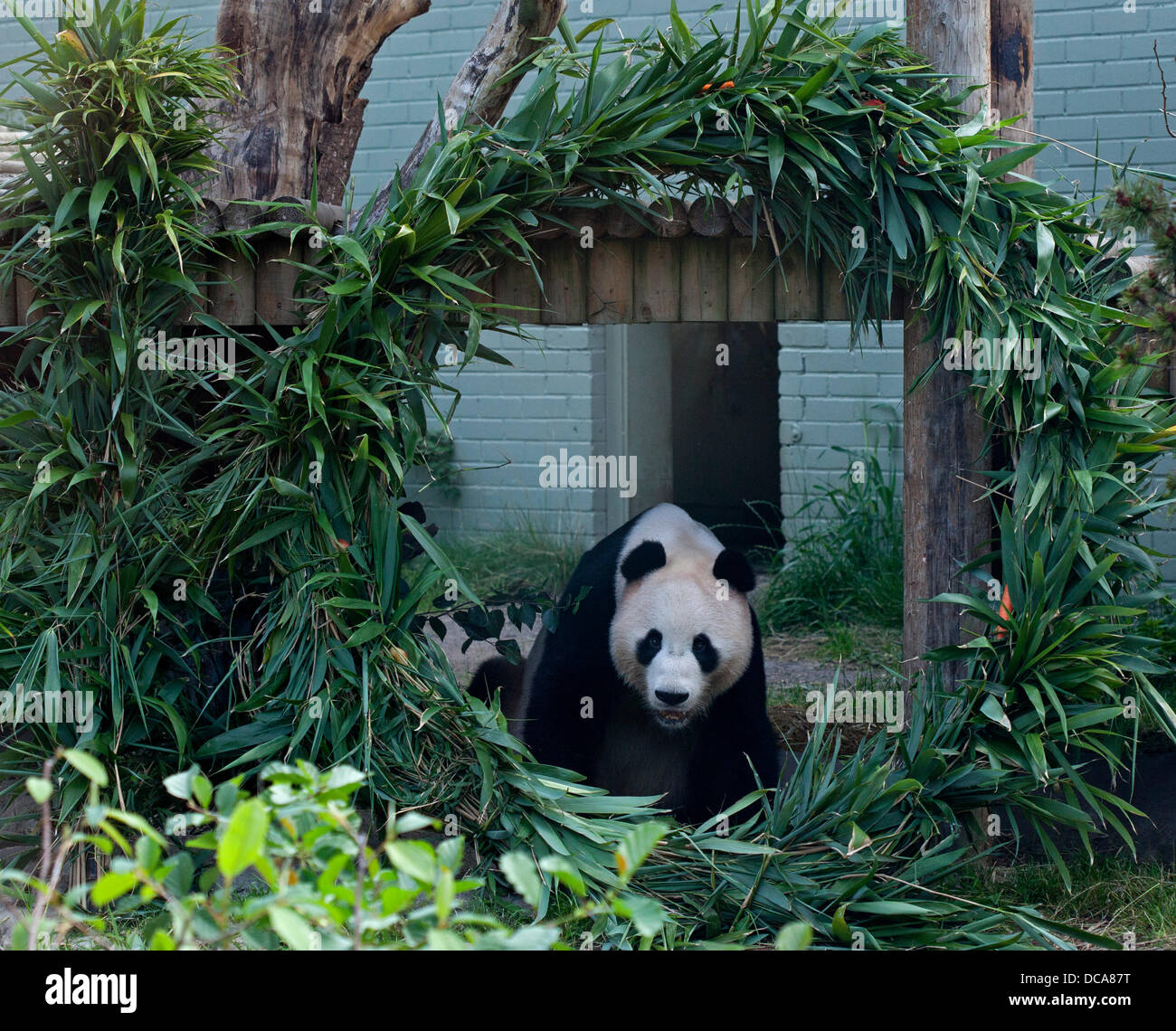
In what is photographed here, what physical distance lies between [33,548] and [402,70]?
487 centimetres

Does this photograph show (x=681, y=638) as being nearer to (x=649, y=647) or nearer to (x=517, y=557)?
(x=649, y=647)

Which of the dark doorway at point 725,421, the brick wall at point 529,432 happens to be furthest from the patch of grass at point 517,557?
the dark doorway at point 725,421

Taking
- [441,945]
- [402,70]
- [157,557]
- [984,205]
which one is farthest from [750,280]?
[402,70]

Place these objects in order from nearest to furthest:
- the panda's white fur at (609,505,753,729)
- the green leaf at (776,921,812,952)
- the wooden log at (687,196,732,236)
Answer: the green leaf at (776,921,812,952) → the wooden log at (687,196,732,236) → the panda's white fur at (609,505,753,729)

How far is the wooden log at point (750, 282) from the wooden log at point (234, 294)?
1.39 meters

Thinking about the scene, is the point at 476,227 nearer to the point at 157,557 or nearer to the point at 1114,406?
the point at 157,557

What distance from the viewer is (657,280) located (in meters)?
3.23

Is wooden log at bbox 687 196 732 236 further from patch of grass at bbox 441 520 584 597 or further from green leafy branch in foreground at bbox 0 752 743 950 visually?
patch of grass at bbox 441 520 584 597

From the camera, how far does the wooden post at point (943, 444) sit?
10.2 ft

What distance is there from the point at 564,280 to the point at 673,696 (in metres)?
1.29

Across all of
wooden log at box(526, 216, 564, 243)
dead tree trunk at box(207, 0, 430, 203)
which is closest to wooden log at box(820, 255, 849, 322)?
wooden log at box(526, 216, 564, 243)

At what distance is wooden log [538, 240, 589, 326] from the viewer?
3.22 meters

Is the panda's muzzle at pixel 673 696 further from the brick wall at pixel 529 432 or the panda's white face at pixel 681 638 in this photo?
the brick wall at pixel 529 432

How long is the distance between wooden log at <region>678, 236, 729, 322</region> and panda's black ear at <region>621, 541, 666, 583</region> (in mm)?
736
